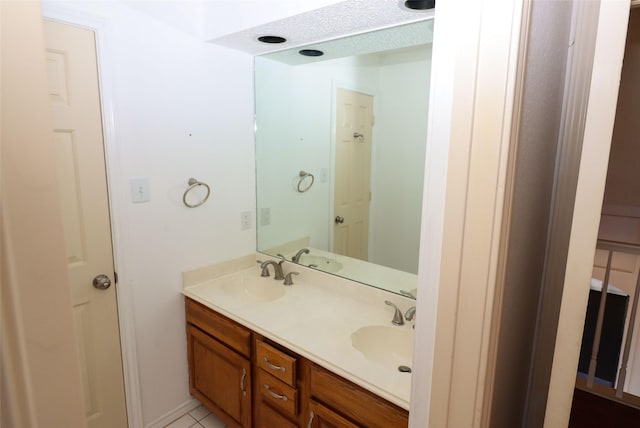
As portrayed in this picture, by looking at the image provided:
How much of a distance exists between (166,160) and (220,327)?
3.00 feet

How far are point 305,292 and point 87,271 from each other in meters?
1.08

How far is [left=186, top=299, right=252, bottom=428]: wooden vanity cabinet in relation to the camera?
175 cm

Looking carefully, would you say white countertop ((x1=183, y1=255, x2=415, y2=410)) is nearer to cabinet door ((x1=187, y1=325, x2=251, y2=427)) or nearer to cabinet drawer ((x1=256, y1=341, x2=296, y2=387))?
cabinet drawer ((x1=256, y1=341, x2=296, y2=387))

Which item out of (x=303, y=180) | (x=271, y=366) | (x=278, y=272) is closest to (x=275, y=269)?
(x=278, y=272)

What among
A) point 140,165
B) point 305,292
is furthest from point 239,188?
point 305,292

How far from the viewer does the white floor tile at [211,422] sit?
6.70 feet

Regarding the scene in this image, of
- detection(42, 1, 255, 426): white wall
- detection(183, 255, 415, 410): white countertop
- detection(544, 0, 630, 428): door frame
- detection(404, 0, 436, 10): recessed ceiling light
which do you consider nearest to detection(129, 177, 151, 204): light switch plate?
detection(42, 1, 255, 426): white wall

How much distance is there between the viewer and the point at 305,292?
2.02 meters

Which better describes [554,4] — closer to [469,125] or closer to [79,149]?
[469,125]

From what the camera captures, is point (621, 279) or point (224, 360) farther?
point (621, 279)

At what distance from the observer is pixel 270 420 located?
5.44ft

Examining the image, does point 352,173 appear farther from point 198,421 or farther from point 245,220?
point 198,421

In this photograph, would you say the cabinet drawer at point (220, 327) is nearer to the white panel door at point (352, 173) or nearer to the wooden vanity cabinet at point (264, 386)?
the wooden vanity cabinet at point (264, 386)

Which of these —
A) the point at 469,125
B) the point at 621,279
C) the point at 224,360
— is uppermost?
the point at 469,125
